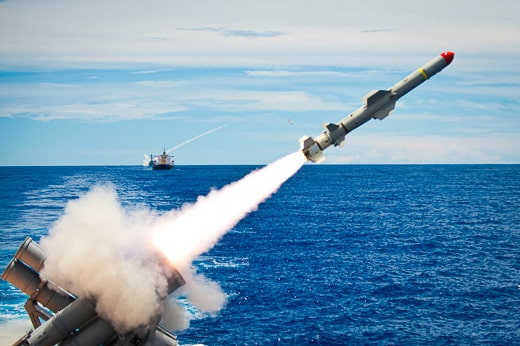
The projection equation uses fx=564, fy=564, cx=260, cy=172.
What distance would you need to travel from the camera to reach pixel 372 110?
32844mm

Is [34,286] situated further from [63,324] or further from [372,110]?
[372,110]

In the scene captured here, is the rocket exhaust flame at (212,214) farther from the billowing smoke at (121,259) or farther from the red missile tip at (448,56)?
the red missile tip at (448,56)

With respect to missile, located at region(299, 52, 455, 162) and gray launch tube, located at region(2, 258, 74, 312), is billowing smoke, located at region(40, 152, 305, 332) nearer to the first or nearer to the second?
gray launch tube, located at region(2, 258, 74, 312)

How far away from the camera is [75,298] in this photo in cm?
2942

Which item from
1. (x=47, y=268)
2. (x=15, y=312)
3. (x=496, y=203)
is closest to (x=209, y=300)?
(x=47, y=268)

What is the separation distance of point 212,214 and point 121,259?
10984 mm

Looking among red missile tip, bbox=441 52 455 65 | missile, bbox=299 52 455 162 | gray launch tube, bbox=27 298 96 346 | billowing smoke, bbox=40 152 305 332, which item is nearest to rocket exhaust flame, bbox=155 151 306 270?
billowing smoke, bbox=40 152 305 332

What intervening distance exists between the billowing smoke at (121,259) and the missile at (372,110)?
9176 mm

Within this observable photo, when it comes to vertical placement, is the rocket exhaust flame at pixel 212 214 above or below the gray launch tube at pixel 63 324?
above

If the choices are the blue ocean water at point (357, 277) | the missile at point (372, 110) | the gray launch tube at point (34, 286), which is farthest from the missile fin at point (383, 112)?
the gray launch tube at point (34, 286)

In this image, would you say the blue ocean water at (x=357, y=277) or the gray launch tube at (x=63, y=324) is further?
the blue ocean water at (x=357, y=277)

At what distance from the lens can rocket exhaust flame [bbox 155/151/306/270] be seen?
33.5 m

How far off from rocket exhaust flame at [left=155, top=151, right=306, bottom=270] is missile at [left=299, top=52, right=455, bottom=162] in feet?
4.90

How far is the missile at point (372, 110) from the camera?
106 ft
